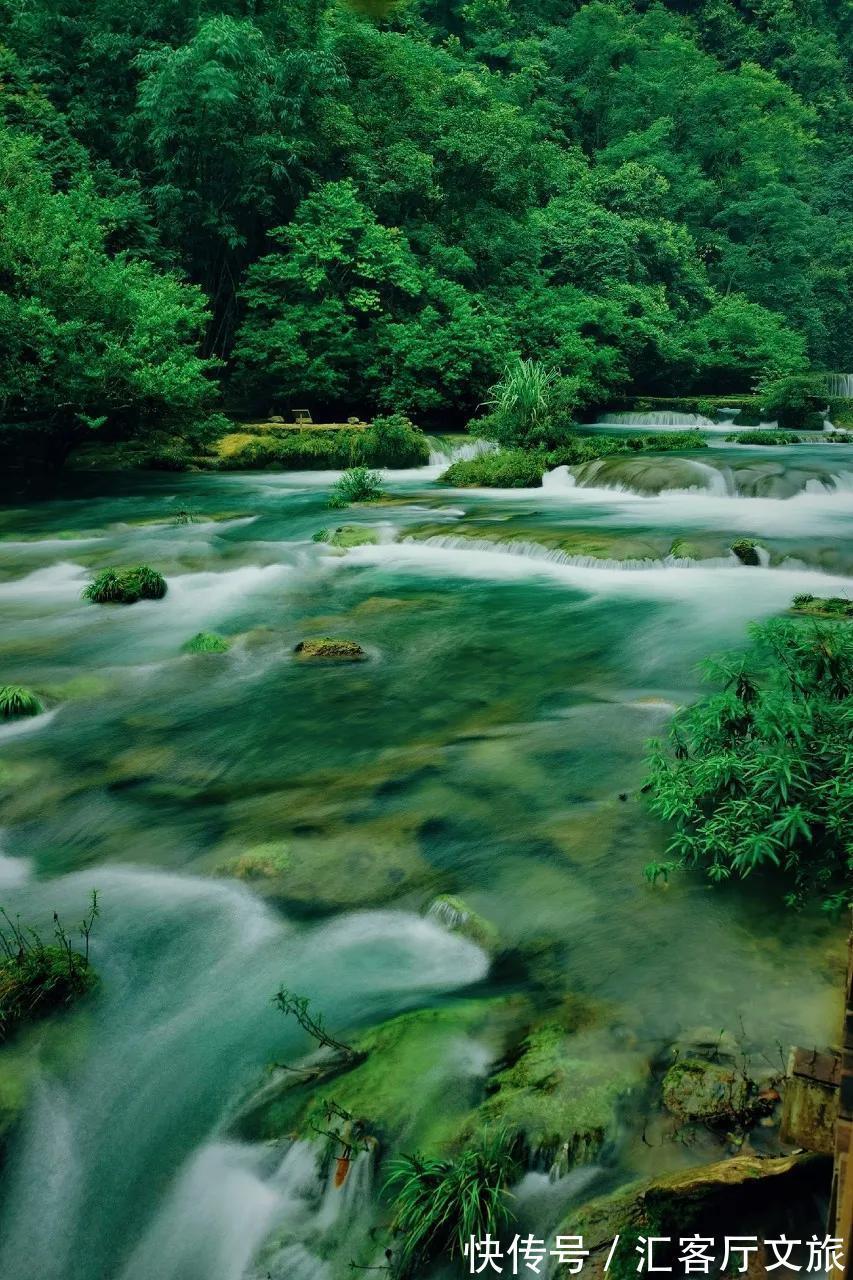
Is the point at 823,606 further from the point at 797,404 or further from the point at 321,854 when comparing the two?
the point at 797,404

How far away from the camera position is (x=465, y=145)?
931 inches

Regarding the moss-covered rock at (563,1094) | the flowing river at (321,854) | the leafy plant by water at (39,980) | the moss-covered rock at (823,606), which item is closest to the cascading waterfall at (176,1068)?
the flowing river at (321,854)

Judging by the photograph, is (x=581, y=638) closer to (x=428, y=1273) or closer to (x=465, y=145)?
(x=428, y=1273)

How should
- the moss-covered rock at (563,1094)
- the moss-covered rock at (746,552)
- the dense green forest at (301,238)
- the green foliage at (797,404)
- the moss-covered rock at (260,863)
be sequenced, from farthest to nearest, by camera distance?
1. the green foliage at (797,404)
2. the dense green forest at (301,238)
3. the moss-covered rock at (746,552)
4. the moss-covered rock at (260,863)
5. the moss-covered rock at (563,1094)

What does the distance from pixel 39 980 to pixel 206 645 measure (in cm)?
462

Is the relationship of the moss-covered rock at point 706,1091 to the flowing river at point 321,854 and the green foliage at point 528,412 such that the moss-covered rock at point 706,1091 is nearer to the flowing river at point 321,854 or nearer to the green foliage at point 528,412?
the flowing river at point 321,854

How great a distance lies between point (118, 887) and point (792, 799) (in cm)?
329

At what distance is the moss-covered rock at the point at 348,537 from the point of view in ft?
38.7

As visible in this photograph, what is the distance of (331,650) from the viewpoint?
25.9 ft

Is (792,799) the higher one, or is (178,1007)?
(792,799)

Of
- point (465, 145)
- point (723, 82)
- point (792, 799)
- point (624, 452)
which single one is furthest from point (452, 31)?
point (792, 799)

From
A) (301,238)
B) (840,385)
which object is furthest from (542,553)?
(840,385)

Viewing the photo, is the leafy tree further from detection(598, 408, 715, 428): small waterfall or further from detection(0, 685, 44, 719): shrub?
detection(598, 408, 715, 428): small waterfall

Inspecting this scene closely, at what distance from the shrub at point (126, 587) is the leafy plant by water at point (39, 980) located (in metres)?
5.80
